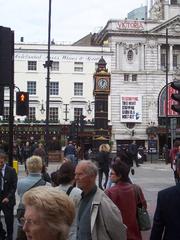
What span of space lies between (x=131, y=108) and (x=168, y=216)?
56976 millimetres

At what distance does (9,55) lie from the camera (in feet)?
34.0

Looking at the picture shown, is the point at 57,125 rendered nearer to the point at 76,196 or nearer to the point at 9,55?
the point at 9,55

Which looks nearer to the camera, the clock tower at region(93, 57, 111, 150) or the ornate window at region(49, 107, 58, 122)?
the clock tower at region(93, 57, 111, 150)

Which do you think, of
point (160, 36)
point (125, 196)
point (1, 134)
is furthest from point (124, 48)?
point (125, 196)

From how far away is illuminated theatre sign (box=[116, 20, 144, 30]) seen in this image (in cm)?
6349

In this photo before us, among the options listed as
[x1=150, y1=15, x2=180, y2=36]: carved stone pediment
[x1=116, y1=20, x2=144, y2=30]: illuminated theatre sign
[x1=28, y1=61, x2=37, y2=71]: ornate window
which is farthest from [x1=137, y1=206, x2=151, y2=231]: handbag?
[x1=150, y1=15, x2=180, y2=36]: carved stone pediment

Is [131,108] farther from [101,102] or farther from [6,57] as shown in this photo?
[6,57]

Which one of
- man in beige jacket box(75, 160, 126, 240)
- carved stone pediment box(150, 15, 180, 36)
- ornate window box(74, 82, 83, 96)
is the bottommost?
man in beige jacket box(75, 160, 126, 240)

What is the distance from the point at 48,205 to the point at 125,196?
148 inches

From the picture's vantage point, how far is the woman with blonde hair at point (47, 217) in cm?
266

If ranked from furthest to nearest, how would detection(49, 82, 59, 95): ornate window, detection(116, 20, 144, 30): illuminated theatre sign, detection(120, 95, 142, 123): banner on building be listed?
detection(116, 20, 144, 30): illuminated theatre sign, detection(120, 95, 142, 123): banner on building, detection(49, 82, 59, 95): ornate window

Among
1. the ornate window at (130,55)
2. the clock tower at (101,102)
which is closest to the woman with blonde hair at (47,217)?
the clock tower at (101,102)

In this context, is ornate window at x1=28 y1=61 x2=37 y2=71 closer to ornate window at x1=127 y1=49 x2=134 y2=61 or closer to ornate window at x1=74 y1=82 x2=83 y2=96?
ornate window at x1=74 y1=82 x2=83 y2=96

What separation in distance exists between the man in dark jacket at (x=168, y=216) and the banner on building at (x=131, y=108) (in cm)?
5559
